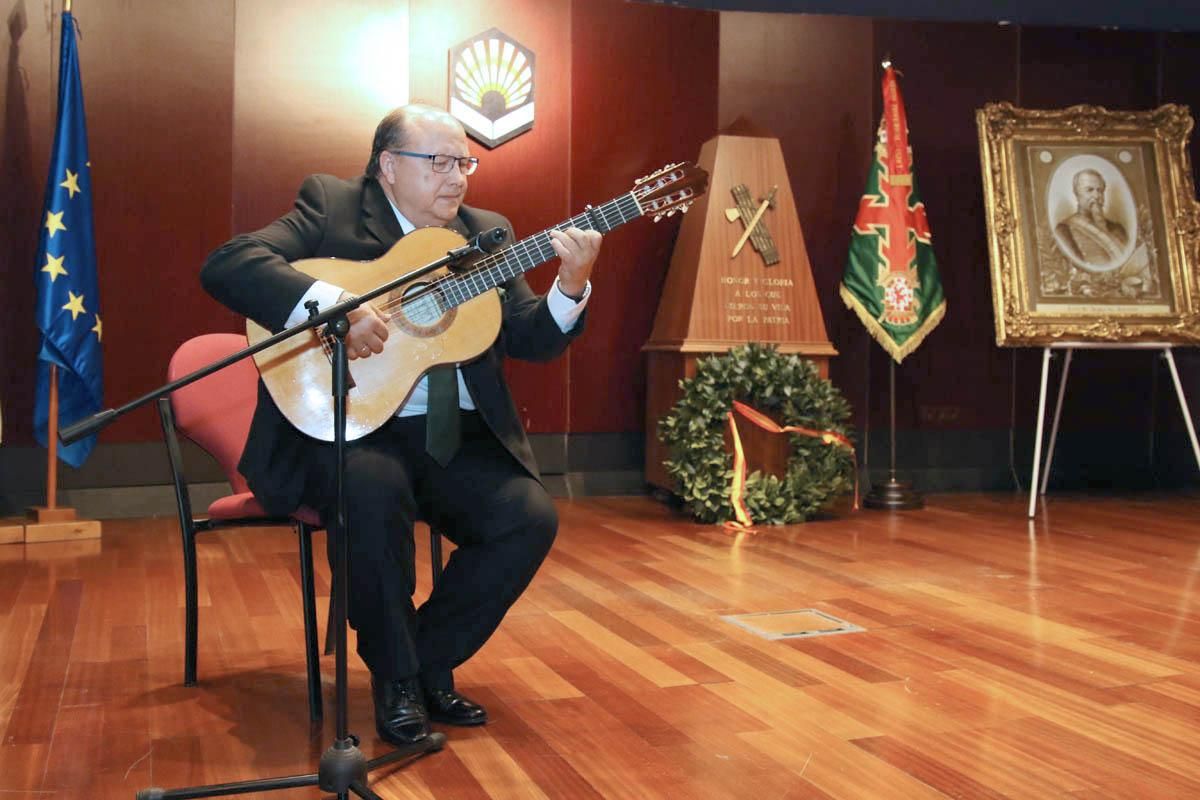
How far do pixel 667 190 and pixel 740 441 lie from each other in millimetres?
2830

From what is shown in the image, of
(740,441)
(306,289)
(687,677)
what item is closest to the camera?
(306,289)

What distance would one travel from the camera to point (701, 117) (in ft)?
19.8

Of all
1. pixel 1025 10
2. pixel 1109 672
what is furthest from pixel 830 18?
pixel 1025 10

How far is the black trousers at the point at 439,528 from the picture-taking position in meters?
2.20

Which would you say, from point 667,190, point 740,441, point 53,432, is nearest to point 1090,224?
point 740,441

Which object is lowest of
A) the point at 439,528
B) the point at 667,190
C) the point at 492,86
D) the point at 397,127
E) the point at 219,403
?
the point at 439,528

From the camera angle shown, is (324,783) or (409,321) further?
(409,321)

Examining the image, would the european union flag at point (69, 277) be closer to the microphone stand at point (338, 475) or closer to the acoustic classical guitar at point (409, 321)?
the acoustic classical guitar at point (409, 321)

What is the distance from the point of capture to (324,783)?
1.80 m

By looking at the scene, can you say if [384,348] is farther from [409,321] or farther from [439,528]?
[439,528]

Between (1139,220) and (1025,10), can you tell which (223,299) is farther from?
(1139,220)

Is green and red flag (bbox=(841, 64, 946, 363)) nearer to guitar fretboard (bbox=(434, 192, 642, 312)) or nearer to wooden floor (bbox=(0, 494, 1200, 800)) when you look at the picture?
wooden floor (bbox=(0, 494, 1200, 800))

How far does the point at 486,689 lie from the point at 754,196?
11.4ft

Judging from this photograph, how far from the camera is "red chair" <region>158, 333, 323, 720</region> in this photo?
2.44 metres
